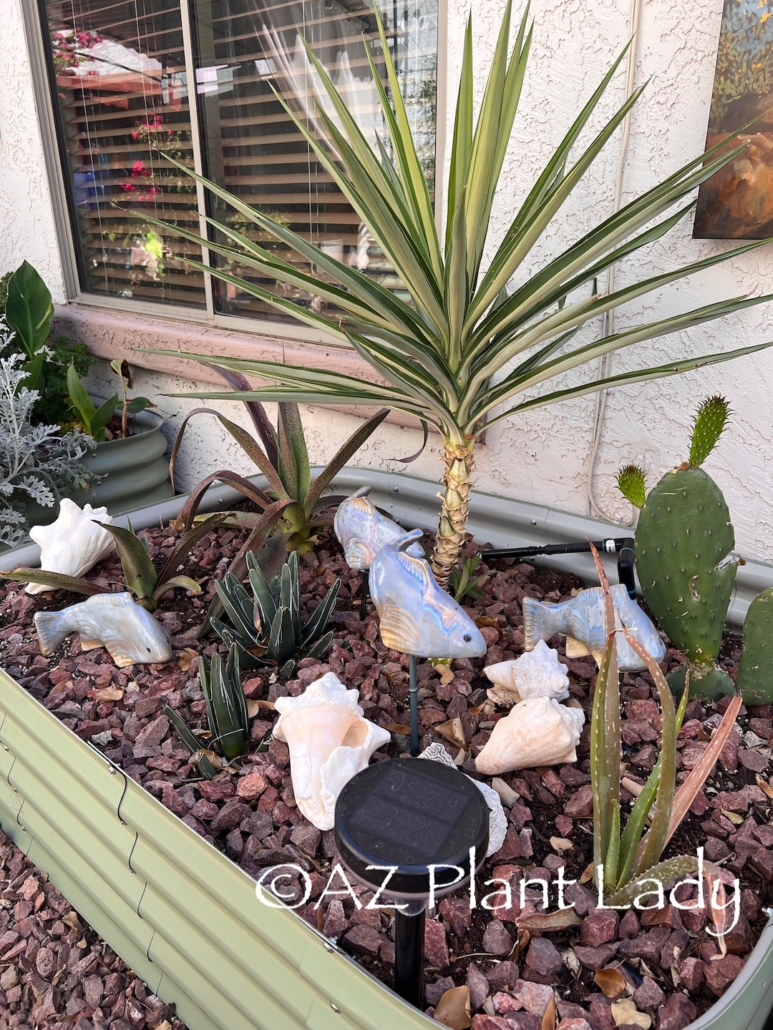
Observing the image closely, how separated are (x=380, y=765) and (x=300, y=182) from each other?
1.98m

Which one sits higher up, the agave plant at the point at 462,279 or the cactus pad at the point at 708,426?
the agave plant at the point at 462,279

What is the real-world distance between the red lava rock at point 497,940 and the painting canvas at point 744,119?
1221mm

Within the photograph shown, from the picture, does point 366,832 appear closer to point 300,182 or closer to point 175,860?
point 175,860

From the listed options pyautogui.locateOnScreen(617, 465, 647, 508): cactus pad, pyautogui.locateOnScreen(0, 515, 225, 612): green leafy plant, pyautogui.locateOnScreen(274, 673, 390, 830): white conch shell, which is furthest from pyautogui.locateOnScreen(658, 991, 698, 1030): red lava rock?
pyautogui.locateOnScreen(0, 515, 225, 612): green leafy plant

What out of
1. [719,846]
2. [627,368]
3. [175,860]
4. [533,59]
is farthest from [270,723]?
[533,59]

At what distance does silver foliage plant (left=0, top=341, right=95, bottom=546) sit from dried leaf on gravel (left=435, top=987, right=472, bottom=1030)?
1.53 m

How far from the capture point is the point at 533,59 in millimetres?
1532

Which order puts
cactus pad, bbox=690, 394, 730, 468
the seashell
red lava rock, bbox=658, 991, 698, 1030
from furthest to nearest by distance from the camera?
the seashell < cactus pad, bbox=690, 394, 730, 468 < red lava rock, bbox=658, 991, 698, 1030

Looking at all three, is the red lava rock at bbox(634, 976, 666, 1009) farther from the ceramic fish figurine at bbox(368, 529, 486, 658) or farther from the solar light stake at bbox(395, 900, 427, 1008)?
the ceramic fish figurine at bbox(368, 529, 486, 658)

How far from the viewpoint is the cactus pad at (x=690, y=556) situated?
40.8 inches

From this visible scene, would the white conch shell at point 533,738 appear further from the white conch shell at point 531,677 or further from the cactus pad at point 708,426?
the cactus pad at point 708,426

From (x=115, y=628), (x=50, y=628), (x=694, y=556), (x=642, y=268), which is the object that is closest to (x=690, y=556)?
(x=694, y=556)

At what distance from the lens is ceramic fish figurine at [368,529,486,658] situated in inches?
38.3

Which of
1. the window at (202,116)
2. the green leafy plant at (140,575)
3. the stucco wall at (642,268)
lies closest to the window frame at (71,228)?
the window at (202,116)
